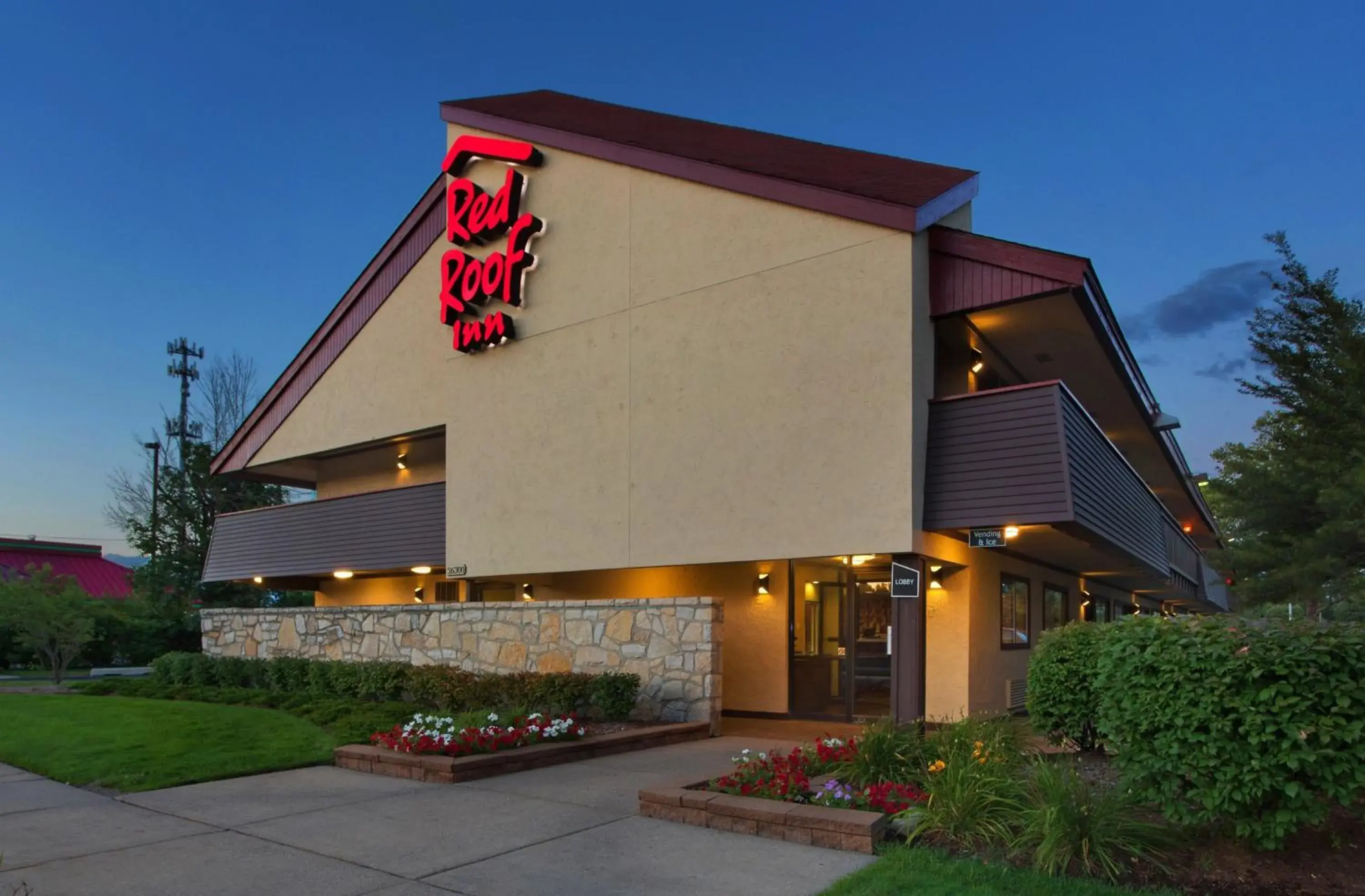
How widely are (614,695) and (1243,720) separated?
8142 mm

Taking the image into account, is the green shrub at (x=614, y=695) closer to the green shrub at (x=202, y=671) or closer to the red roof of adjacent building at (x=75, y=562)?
the green shrub at (x=202, y=671)

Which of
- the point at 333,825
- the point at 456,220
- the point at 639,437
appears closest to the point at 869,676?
the point at 639,437

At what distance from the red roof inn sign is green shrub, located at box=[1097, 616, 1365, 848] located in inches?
481

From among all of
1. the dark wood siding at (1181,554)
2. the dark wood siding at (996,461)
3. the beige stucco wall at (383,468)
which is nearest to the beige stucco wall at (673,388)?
the dark wood siding at (996,461)

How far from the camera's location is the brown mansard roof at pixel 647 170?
12.2 meters

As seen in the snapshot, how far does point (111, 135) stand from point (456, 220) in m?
13.5

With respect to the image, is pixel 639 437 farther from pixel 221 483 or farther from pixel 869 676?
pixel 221 483

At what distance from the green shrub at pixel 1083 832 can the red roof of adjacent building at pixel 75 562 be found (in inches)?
1730

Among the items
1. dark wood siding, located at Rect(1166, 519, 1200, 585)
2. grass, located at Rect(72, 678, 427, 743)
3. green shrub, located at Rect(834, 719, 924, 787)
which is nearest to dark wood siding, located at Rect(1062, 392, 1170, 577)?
dark wood siding, located at Rect(1166, 519, 1200, 585)

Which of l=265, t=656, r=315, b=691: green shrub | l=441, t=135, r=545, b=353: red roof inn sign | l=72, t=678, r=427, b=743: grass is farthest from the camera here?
l=265, t=656, r=315, b=691: green shrub

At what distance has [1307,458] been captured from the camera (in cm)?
1738

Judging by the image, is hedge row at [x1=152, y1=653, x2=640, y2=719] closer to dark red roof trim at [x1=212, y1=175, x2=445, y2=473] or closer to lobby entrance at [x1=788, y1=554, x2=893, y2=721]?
lobby entrance at [x1=788, y1=554, x2=893, y2=721]

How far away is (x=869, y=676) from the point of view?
1453 cm

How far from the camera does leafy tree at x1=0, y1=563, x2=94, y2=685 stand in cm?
2045
